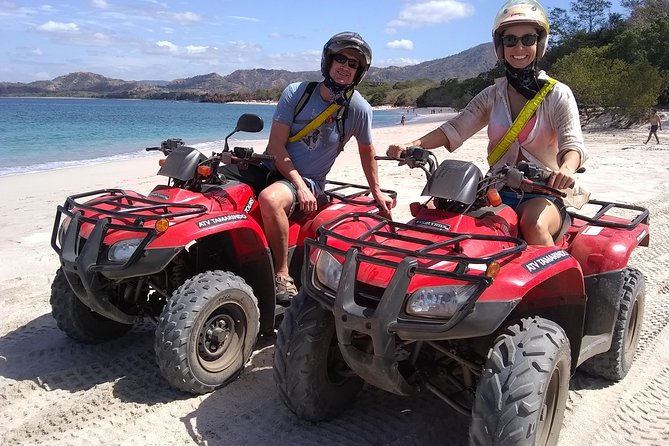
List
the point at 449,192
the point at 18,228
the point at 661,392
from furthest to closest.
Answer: the point at 18,228, the point at 661,392, the point at 449,192

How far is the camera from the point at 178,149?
4.50 metres

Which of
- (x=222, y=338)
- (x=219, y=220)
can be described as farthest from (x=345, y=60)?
(x=222, y=338)

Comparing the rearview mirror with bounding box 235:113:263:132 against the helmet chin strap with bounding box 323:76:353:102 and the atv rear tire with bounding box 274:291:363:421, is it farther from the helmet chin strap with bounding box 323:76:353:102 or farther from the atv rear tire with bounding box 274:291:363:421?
the atv rear tire with bounding box 274:291:363:421

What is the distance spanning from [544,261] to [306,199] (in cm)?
193

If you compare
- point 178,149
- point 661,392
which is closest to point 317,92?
point 178,149

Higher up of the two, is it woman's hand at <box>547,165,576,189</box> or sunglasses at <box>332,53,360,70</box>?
sunglasses at <box>332,53,360,70</box>

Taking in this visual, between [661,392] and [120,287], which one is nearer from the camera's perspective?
[661,392]

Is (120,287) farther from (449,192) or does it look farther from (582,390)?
(582,390)

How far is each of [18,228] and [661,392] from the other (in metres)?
8.16

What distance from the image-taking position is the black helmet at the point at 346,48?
4273 mm

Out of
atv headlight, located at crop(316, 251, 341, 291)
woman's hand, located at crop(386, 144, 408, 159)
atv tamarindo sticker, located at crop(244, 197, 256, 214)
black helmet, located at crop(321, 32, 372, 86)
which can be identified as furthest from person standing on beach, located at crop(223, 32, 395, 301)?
atv headlight, located at crop(316, 251, 341, 291)

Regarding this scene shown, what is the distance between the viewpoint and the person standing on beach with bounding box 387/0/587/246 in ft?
11.7

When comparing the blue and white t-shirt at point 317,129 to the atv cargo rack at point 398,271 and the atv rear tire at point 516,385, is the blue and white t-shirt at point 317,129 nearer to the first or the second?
the atv cargo rack at point 398,271

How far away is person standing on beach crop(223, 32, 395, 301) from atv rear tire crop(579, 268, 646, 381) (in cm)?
171
